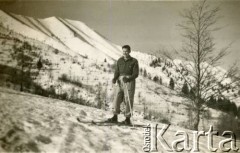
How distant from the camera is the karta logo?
12.6ft

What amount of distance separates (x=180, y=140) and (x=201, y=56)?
1023 mm

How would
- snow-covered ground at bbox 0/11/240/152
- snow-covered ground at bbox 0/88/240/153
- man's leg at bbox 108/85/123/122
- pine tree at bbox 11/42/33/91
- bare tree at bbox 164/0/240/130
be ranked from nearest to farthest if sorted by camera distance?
snow-covered ground at bbox 0/88/240/153 → snow-covered ground at bbox 0/11/240/152 → man's leg at bbox 108/85/123/122 → pine tree at bbox 11/42/33/91 → bare tree at bbox 164/0/240/130

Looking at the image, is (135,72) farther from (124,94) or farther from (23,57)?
(23,57)

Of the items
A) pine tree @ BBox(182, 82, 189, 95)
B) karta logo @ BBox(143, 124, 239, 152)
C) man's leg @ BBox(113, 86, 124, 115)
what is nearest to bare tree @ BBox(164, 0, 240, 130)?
pine tree @ BBox(182, 82, 189, 95)

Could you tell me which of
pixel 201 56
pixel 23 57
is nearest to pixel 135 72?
pixel 201 56

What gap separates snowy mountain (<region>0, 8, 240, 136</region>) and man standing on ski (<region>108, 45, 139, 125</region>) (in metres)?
0.07

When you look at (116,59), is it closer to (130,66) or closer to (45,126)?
(130,66)

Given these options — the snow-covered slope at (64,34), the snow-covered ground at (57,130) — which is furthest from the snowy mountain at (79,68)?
the snow-covered ground at (57,130)

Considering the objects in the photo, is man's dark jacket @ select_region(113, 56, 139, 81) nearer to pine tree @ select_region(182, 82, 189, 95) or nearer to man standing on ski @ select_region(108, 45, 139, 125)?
man standing on ski @ select_region(108, 45, 139, 125)

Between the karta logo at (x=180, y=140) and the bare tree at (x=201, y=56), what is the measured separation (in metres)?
0.34

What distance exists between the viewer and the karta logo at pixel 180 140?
3852 mm

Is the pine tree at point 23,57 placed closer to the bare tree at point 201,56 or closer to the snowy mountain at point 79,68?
the snowy mountain at point 79,68

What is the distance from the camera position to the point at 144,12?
426cm

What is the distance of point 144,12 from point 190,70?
0.87 m
